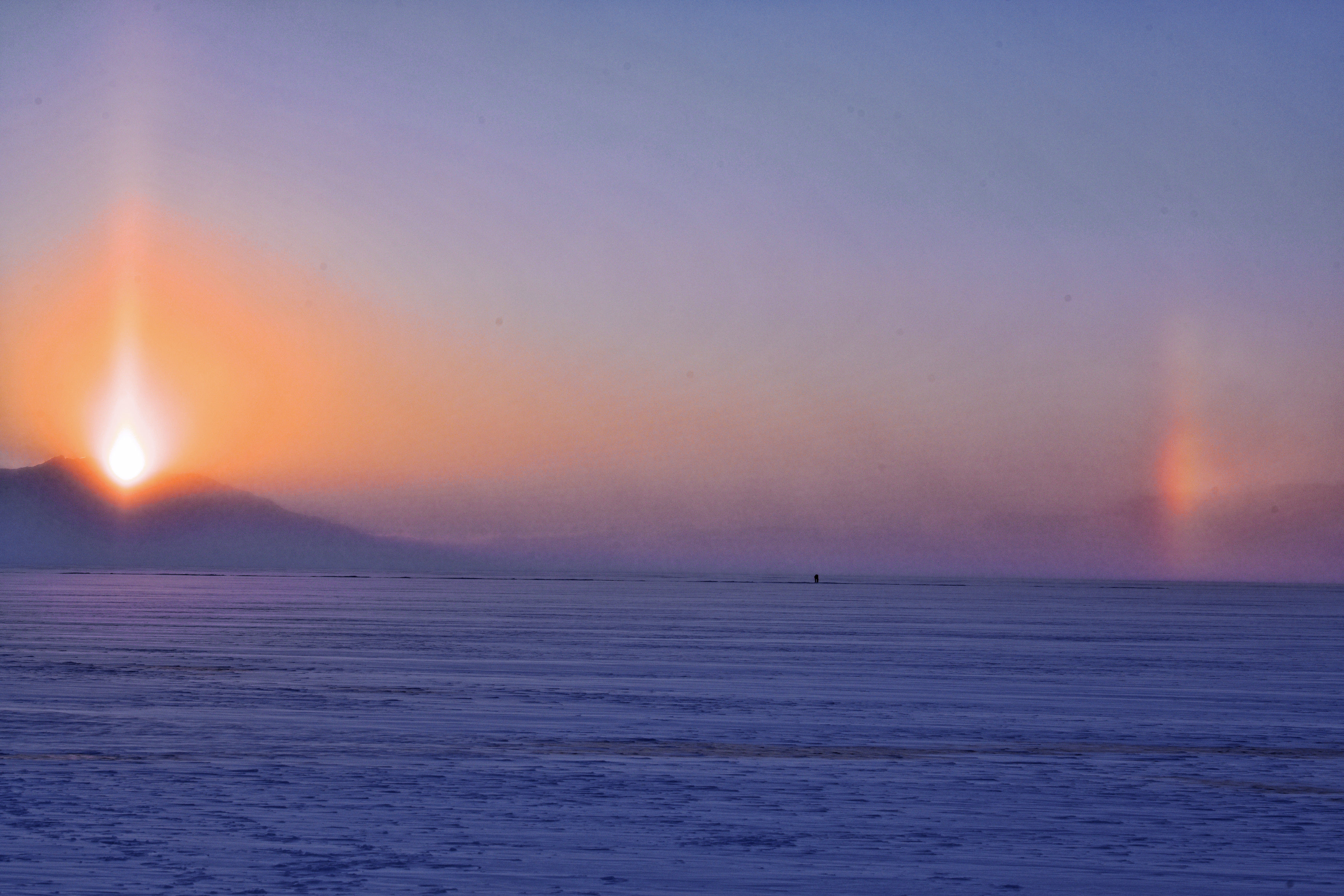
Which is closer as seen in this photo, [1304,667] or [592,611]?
[1304,667]

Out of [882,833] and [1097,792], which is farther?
[1097,792]

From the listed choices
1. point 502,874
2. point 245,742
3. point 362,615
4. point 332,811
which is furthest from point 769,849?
point 362,615

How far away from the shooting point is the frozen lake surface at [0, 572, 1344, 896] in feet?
35.9

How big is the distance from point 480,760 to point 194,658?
59.5ft

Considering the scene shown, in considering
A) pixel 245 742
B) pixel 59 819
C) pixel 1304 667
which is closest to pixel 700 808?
pixel 59 819

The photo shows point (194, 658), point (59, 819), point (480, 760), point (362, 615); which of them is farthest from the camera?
point (362, 615)

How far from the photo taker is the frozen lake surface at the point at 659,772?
1095 cm

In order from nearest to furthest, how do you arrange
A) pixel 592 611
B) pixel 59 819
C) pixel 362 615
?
pixel 59 819 → pixel 362 615 → pixel 592 611

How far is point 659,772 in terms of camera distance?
15.6 m

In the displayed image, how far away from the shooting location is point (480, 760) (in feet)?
53.2

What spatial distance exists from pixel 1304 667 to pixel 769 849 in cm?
2716

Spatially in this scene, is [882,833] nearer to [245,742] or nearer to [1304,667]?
[245,742]

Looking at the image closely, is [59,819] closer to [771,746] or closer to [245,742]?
[245,742]

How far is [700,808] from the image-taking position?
1350 cm
